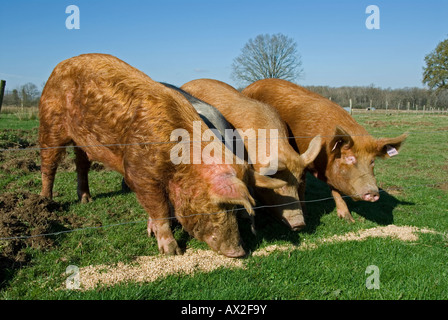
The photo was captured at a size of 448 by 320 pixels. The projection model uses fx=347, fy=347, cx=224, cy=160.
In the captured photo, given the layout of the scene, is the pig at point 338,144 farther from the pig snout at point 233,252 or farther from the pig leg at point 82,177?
the pig leg at point 82,177

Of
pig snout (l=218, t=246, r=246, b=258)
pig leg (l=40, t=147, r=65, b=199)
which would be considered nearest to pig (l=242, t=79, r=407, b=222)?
pig snout (l=218, t=246, r=246, b=258)

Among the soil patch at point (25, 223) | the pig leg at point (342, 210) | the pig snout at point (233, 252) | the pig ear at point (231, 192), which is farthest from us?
the pig leg at point (342, 210)

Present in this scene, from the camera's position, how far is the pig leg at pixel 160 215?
14.6ft

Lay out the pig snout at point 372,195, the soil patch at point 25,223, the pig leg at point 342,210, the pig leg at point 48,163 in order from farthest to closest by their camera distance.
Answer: the pig leg at point 342,210
the pig leg at point 48,163
the pig snout at point 372,195
the soil patch at point 25,223

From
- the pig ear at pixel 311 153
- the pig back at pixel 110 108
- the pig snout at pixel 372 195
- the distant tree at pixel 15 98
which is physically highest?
the distant tree at pixel 15 98

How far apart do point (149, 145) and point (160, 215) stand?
37.8 inches

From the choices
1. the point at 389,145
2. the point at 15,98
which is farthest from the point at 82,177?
the point at 15,98

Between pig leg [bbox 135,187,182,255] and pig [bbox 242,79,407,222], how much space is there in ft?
8.27

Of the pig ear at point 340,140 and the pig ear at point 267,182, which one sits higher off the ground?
the pig ear at point 340,140

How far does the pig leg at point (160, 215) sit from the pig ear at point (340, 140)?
2881mm

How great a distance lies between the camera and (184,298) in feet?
11.8

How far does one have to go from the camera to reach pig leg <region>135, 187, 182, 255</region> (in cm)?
445

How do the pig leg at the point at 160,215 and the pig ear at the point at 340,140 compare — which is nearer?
the pig leg at the point at 160,215

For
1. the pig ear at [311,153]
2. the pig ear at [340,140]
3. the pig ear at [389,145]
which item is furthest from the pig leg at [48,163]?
the pig ear at [389,145]
